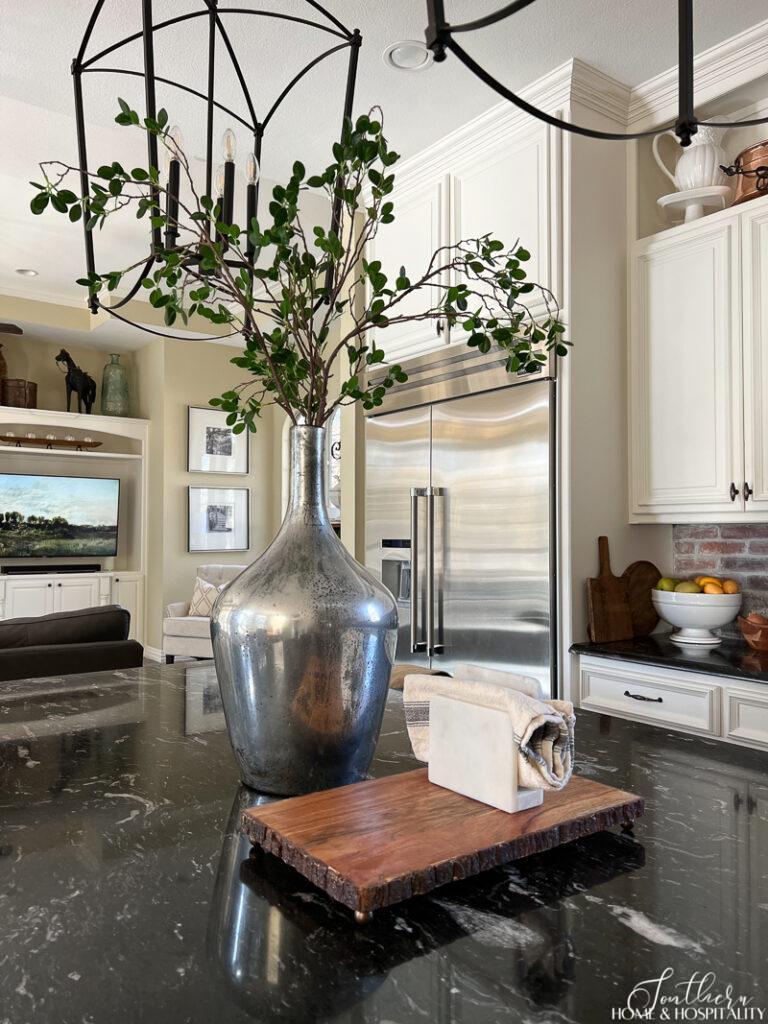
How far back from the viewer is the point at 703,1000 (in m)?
0.52

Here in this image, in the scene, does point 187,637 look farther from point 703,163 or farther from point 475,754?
point 475,754

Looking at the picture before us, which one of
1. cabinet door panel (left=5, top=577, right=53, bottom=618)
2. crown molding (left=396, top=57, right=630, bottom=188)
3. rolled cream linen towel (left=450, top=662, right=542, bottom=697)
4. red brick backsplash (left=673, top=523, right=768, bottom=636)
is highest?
crown molding (left=396, top=57, right=630, bottom=188)

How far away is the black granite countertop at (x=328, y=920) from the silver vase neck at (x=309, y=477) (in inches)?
13.8

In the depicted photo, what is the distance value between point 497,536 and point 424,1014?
2.47 m

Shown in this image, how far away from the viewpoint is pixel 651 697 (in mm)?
2520

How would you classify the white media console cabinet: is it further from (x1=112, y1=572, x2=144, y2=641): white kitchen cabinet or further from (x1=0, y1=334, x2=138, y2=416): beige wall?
(x1=0, y1=334, x2=138, y2=416): beige wall

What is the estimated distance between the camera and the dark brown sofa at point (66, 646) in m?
2.55

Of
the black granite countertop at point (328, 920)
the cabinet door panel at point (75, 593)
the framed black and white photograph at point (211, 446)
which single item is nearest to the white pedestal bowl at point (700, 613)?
the black granite countertop at point (328, 920)

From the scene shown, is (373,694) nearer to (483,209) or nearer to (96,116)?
(483,209)

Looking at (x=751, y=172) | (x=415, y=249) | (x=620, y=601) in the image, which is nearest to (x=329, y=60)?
(x=415, y=249)

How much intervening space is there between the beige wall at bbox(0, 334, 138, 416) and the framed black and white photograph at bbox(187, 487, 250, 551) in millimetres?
1102

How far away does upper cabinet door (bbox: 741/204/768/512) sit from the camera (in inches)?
99.3

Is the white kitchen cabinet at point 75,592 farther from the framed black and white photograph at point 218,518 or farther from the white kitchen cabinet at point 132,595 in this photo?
the framed black and white photograph at point 218,518

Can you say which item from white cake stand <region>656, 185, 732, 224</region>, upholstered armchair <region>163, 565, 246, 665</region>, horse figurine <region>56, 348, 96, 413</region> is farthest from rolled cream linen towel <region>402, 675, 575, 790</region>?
horse figurine <region>56, 348, 96, 413</region>
